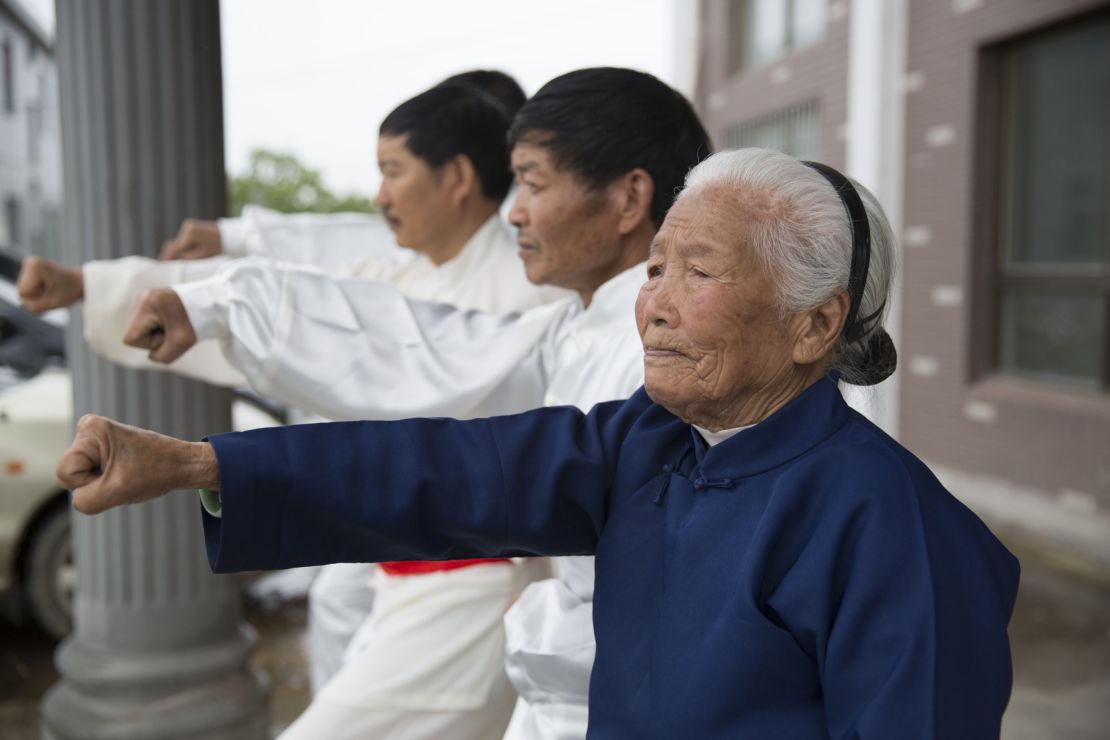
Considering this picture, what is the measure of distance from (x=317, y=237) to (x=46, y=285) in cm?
110

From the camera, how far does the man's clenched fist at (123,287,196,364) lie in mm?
1939

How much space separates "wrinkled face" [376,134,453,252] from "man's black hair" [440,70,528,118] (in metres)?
0.22

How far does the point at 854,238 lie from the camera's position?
143 cm

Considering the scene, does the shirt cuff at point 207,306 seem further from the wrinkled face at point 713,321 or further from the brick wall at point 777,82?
the brick wall at point 777,82

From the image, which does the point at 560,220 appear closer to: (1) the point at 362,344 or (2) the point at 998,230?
(1) the point at 362,344

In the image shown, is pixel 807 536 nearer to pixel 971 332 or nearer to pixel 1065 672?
pixel 1065 672

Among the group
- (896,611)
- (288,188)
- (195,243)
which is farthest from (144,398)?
(288,188)

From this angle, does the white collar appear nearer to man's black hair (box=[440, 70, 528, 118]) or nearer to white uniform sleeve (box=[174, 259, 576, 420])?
white uniform sleeve (box=[174, 259, 576, 420])

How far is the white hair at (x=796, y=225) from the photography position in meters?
1.40

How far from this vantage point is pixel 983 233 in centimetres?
728

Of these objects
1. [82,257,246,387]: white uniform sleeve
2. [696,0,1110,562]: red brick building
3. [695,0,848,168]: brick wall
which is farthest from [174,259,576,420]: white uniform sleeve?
[695,0,848,168]: brick wall

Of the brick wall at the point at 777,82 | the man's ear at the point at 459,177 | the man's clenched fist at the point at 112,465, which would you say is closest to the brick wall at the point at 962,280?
the brick wall at the point at 777,82

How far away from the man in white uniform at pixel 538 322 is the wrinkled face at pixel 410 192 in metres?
0.48

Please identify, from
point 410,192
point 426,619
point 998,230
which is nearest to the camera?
point 426,619
